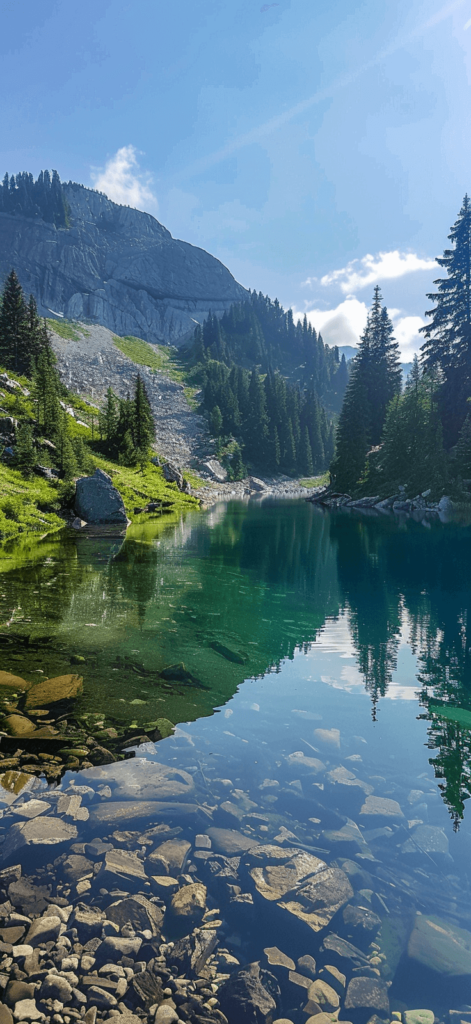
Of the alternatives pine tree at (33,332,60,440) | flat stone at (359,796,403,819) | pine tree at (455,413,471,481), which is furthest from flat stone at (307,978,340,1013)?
pine tree at (455,413,471,481)

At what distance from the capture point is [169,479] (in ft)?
266

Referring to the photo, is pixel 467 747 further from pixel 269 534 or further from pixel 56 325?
pixel 56 325

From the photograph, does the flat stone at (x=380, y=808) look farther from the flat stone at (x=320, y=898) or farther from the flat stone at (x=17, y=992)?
the flat stone at (x=17, y=992)

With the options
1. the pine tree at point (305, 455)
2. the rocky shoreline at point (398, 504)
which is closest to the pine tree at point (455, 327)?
the rocky shoreline at point (398, 504)

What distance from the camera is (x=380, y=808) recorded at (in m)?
6.96

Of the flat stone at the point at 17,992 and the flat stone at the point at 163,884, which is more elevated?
the flat stone at the point at 17,992

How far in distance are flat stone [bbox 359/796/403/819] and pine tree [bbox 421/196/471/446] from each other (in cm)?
6176

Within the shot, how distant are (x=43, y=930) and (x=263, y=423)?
136950mm

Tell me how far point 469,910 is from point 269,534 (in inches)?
1460

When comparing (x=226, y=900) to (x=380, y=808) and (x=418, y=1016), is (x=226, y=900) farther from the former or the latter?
(x=380, y=808)

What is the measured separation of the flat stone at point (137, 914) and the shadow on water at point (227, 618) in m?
4.09

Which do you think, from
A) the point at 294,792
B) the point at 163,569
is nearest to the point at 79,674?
the point at 294,792

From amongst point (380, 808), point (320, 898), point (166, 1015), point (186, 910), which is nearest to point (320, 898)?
point (320, 898)

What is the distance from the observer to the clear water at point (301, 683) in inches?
240
